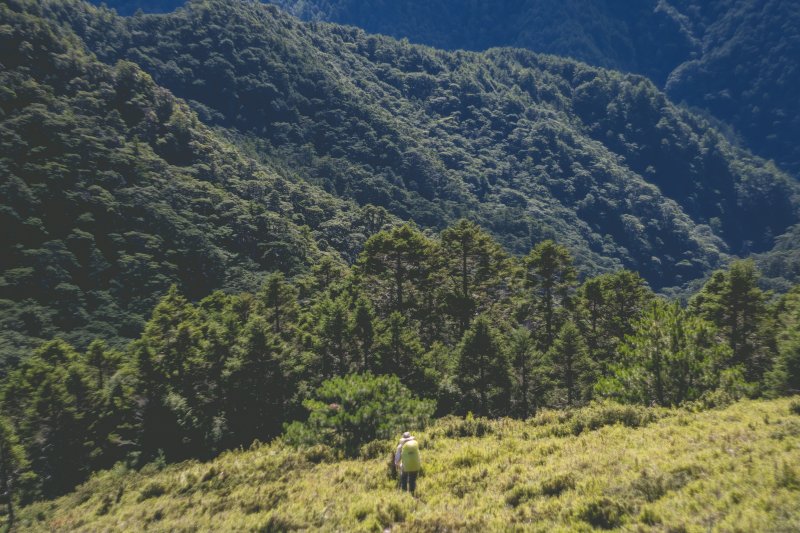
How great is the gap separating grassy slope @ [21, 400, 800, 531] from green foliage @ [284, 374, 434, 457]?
74.7 inches

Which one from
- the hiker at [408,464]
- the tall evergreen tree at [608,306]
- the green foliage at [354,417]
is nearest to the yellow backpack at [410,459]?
the hiker at [408,464]

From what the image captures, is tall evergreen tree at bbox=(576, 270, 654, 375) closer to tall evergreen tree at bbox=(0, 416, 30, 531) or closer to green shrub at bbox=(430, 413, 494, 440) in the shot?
green shrub at bbox=(430, 413, 494, 440)

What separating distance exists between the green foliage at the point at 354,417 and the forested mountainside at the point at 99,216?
10558 cm

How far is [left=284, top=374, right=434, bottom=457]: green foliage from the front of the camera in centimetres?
2617

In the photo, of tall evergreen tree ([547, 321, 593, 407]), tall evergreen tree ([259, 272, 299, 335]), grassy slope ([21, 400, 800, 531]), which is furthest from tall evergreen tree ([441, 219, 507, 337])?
grassy slope ([21, 400, 800, 531])

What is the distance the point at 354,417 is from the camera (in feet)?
87.0

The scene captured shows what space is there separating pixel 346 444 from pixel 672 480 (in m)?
15.2

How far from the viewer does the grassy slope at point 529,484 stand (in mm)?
12000

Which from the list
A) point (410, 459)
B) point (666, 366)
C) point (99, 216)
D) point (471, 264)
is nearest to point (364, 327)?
point (471, 264)

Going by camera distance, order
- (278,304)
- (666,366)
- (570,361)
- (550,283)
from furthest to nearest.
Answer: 1. (278,304)
2. (550,283)
3. (570,361)
4. (666,366)

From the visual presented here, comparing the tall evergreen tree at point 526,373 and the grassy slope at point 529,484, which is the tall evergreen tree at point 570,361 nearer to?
the tall evergreen tree at point 526,373

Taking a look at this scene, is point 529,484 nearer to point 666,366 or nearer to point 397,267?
point 666,366

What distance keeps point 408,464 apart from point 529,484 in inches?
155

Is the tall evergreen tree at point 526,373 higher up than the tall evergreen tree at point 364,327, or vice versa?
the tall evergreen tree at point 364,327
